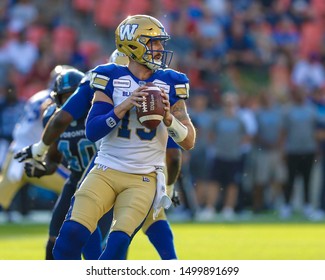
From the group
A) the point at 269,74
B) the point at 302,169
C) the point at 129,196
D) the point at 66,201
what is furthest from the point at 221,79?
the point at 129,196

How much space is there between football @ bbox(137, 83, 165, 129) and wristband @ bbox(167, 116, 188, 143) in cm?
15

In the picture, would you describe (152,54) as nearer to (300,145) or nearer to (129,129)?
(129,129)

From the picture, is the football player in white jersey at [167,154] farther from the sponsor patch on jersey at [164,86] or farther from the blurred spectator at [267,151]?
the blurred spectator at [267,151]

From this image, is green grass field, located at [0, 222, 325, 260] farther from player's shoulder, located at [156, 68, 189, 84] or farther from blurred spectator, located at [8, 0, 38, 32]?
blurred spectator, located at [8, 0, 38, 32]

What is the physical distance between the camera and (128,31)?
20.8 ft

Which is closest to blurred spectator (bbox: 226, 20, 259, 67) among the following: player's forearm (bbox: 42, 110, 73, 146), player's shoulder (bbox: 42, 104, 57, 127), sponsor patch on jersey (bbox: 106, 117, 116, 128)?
player's shoulder (bbox: 42, 104, 57, 127)

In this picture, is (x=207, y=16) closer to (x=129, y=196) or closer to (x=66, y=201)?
(x=66, y=201)

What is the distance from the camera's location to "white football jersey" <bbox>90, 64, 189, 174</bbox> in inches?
244

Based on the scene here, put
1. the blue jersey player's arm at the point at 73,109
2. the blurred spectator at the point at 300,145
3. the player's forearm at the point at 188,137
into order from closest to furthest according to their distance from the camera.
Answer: the player's forearm at the point at 188,137, the blue jersey player's arm at the point at 73,109, the blurred spectator at the point at 300,145

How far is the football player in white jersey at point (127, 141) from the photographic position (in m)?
6.03

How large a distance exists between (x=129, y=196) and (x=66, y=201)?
4.40ft

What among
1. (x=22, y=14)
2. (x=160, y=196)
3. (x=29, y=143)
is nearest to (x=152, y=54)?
(x=160, y=196)

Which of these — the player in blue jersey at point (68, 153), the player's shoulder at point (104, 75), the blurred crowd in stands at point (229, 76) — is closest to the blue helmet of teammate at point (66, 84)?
the player in blue jersey at point (68, 153)

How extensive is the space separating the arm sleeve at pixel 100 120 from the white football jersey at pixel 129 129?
86mm
